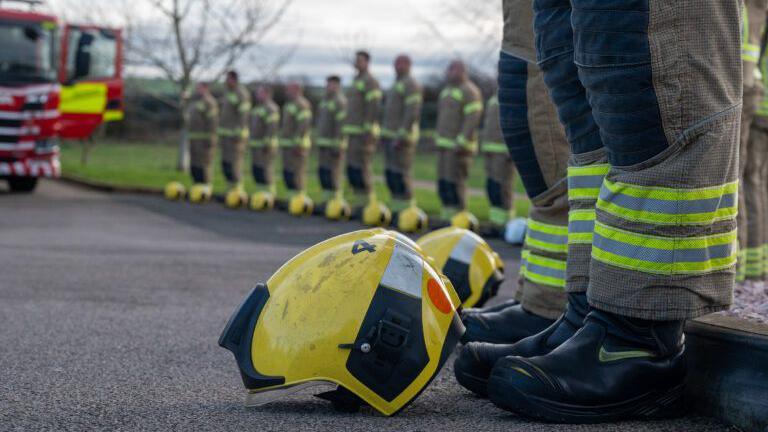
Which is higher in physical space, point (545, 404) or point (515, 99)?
point (515, 99)

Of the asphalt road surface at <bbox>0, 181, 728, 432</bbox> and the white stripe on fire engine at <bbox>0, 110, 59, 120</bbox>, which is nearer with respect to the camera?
the asphalt road surface at <bbox>0, 181, 728, 432</bbox>

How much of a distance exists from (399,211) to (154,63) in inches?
680

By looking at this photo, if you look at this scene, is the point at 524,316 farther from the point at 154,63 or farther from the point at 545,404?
the point at 154,63

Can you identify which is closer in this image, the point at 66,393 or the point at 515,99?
the point at 66,393

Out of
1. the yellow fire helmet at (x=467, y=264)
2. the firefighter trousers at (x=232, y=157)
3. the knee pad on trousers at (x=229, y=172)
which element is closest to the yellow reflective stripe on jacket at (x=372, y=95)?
the firefighter trousers at (x=232, y=157)

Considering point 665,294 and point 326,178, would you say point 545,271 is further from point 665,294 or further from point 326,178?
point 326,178

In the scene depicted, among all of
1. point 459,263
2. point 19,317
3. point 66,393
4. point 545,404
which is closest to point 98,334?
point 19,317

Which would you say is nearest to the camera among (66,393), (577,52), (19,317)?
(577,52)

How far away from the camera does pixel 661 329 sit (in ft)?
8.29

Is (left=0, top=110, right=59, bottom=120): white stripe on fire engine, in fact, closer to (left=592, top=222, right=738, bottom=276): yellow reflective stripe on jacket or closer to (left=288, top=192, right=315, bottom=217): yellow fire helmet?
(left=288, top=192, right=315, bottom=217): yellow fire helmet

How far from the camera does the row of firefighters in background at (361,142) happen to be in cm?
1385

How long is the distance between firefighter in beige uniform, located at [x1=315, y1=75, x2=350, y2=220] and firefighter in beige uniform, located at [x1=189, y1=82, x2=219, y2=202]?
319 centimetres

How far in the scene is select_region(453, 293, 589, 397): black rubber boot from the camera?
9.04 feet

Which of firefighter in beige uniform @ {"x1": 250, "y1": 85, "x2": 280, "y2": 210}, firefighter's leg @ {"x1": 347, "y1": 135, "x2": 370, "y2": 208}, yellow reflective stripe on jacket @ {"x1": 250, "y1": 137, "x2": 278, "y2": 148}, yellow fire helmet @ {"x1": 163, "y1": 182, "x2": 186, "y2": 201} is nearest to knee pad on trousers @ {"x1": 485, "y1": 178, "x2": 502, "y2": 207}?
firefighter's leg @ {"x1": 347, "y1": 135, "x2": 370, "y2": 208}
